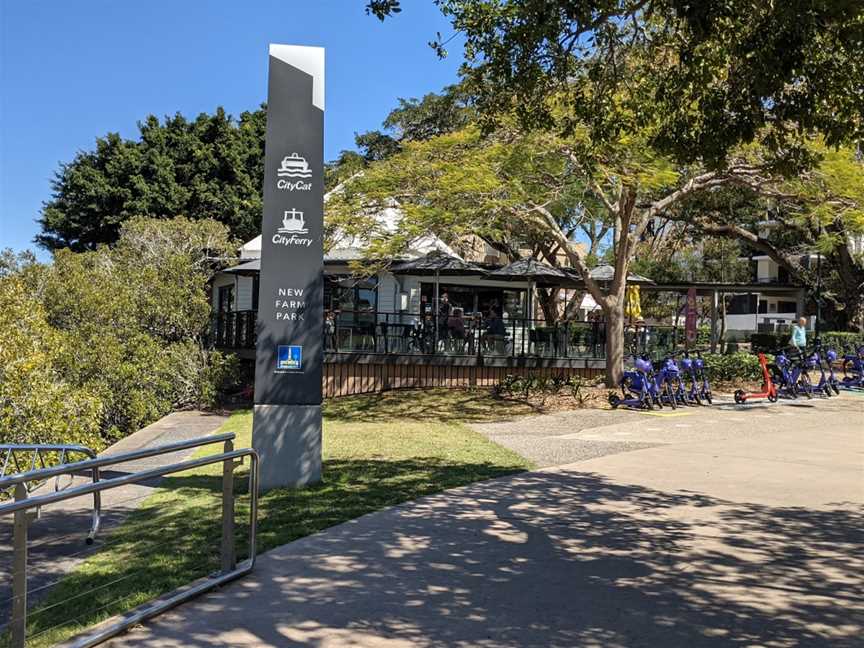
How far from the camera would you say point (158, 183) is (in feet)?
122

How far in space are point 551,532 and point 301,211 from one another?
4342 millimetres

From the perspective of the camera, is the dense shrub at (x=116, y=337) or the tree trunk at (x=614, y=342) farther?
the tree trunk at (x=614, y=342)

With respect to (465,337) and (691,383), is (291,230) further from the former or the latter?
(465,337)

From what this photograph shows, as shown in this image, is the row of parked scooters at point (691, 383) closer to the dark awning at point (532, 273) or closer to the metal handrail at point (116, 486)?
the dark awning at point (532, 273)

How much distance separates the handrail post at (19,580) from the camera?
3566 millimetres

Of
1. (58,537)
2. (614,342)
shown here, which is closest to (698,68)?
(58,537)

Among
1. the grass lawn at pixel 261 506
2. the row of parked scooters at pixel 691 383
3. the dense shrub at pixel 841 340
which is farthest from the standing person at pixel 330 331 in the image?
the dense shrub at pixel 841 340

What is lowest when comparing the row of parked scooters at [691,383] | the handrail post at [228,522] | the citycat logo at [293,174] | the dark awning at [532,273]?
the handrail post at [228,522]

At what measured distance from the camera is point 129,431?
17.6 metres

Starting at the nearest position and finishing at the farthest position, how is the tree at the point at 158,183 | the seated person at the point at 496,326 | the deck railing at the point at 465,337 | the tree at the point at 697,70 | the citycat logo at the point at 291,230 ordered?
1. the tree at the point at 697,70
2. the citycat logo at the point at 291,230
3. the deck railing at the point at 465,337
4. the seated person at the point at 496,326
5. the tree at the point at 158,183

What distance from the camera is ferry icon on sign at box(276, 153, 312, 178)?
855 cm

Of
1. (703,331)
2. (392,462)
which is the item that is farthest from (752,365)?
(703,331)

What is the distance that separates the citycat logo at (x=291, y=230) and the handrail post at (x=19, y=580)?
513 centimetres

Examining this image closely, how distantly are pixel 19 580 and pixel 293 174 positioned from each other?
224 inches
